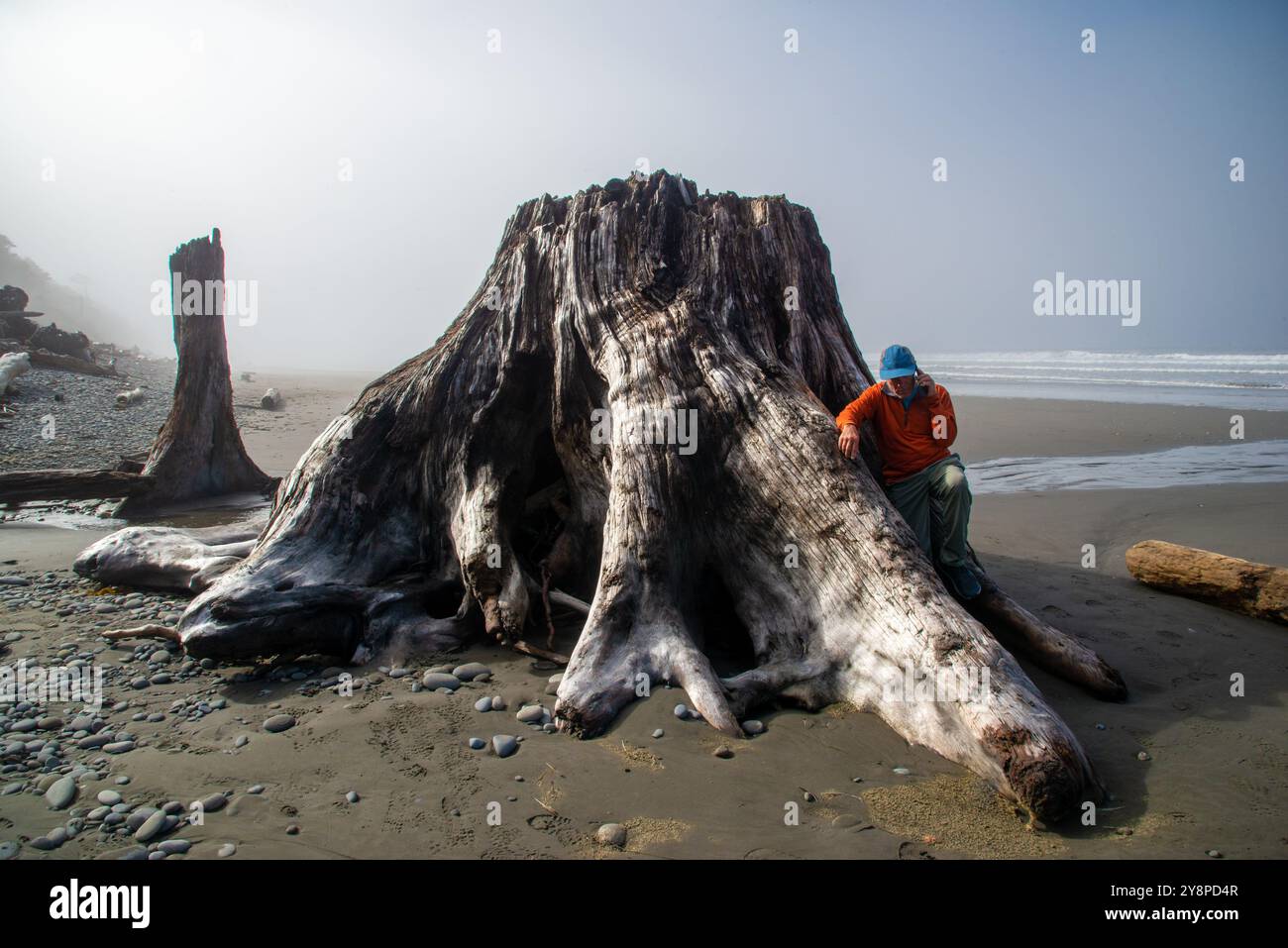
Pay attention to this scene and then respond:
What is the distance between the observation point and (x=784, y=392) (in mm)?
5543

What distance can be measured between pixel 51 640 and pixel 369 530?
2378 millimetres

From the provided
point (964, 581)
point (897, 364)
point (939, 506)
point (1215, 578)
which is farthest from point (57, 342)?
point (1215, 578)

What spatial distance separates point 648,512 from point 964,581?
2367 mm

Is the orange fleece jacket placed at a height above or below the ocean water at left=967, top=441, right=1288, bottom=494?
above

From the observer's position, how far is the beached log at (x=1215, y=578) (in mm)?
6121

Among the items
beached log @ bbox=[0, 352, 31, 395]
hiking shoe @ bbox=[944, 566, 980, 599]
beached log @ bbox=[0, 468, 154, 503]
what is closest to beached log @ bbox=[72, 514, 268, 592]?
beached log @ bbox=[0, 468, 154, 503]

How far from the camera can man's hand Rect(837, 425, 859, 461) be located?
5070mm

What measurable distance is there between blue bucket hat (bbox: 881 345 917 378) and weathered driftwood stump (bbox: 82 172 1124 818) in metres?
0.53

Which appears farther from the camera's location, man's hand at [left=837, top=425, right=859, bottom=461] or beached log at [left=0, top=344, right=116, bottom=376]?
beached log at [left=0, top=344, right=116, bottom=376]

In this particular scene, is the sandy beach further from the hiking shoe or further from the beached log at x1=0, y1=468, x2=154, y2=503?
the beached log at x1=0, y1=468, x2=154, y2=503

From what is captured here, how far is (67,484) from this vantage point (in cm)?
1057
